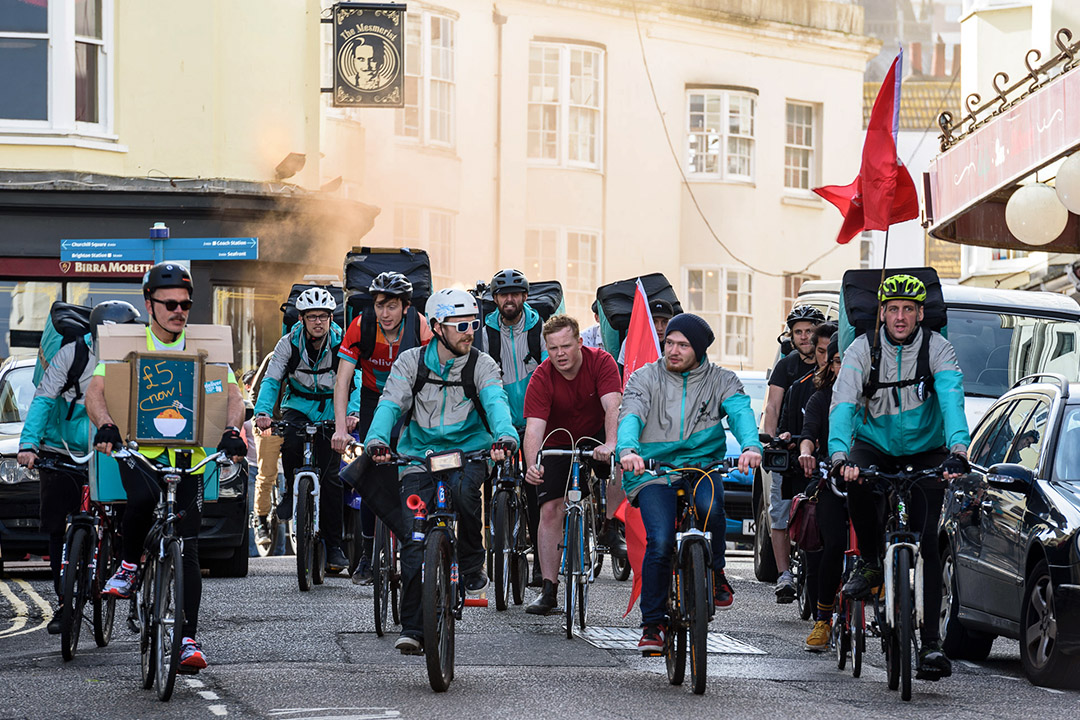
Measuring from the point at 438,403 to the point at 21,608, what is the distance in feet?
15.0

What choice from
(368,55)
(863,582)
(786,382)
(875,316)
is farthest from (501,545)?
(368,55)

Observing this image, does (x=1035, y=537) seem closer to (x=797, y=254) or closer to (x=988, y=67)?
(x=988, y=67)

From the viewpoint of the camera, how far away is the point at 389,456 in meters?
9.12

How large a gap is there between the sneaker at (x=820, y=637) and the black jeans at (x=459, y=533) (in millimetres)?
2025

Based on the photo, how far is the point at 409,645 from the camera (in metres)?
8.95

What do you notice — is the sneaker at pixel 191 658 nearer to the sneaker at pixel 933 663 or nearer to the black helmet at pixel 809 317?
the sneaker at pixel 933 663

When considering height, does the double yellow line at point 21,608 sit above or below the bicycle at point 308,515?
below

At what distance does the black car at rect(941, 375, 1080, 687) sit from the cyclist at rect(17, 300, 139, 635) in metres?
4.77

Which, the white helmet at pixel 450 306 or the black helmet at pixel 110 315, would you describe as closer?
the white helmet at pixel 450 306

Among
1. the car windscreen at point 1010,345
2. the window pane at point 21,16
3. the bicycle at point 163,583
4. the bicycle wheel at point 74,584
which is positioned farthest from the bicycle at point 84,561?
the window pane at point 21,16

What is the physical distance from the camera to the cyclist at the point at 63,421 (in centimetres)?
1052

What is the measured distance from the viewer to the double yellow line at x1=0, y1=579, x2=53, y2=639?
11.5 m

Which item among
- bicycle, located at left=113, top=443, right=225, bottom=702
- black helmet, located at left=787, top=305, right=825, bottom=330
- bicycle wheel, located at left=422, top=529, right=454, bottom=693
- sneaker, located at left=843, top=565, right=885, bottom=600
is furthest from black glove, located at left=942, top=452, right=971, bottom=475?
black helmet, located at left=787, top=305, right=825, bottom=330

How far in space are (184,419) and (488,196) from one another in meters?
22.6
